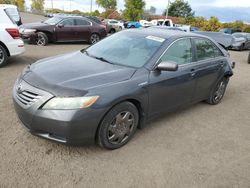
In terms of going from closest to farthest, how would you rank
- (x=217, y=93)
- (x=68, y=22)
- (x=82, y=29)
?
(x=217, y=93) → (x=68, y=22) → (x=82, y=29)

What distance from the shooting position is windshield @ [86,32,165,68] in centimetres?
368

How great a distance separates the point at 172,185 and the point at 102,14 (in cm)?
6346

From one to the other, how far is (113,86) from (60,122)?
77 centimetres

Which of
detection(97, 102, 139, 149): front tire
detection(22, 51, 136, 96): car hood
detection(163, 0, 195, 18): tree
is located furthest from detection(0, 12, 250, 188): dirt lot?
detection(163, 0, 195, 18): tree

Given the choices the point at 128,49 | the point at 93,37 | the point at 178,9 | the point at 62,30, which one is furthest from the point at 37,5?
the point at 128,49

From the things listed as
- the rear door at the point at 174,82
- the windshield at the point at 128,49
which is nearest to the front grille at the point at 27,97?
the windshield at the point at 128,49

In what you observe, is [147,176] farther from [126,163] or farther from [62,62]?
[62,62]

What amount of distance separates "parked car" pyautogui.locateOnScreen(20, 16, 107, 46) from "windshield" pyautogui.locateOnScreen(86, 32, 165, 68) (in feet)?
25.3

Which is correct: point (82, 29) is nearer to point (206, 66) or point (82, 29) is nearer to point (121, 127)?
point (206, 66)

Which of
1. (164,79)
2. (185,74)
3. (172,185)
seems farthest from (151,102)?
(172,185)

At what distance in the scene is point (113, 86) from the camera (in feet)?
9.98

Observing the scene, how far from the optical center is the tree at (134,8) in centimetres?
4204

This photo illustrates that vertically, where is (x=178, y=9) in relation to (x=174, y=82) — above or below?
below

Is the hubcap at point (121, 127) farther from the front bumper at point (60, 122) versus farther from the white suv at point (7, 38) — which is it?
the white suv at point (7, 38)
